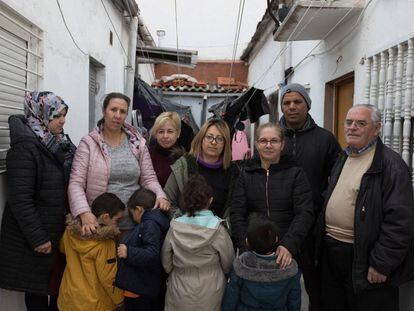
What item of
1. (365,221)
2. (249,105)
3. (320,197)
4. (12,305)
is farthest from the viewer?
(249,105)

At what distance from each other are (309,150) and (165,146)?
113cm

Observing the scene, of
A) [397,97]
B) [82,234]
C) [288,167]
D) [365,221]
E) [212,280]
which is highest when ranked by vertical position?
[397,97]

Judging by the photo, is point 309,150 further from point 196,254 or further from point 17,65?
point 17,65

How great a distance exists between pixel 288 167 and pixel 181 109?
5.46 metres

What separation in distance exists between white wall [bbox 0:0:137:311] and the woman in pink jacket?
21.1 inches

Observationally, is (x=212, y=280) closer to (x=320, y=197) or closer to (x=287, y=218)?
(x=287, y=218)

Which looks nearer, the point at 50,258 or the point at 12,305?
the point at 50,258

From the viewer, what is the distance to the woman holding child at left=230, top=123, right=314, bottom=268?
2.40 meters

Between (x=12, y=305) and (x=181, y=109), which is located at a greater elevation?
(x=181, y=109)

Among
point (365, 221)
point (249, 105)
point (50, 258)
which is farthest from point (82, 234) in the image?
point (249, 105)

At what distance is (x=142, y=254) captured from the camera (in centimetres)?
223

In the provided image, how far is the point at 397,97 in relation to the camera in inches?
121

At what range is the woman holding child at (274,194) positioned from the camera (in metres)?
2.40

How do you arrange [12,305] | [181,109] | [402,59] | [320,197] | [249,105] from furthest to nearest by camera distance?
[181,109] < [249,105] < [402,59] < [320,197] < [12,305]
